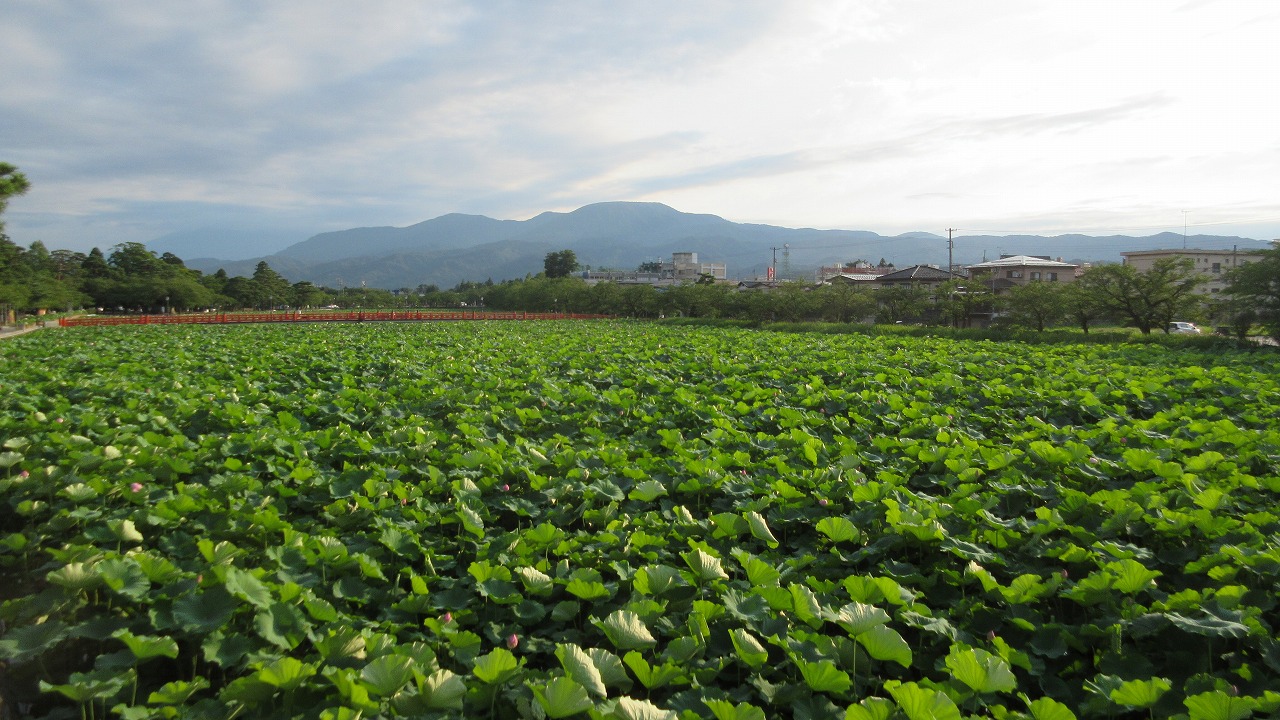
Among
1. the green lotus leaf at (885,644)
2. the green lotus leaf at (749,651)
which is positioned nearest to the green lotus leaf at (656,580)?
the green lotus leaf at (749,651)

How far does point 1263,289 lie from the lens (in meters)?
20.5

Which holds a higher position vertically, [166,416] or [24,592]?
[166,416]

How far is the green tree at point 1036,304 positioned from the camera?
27.2m

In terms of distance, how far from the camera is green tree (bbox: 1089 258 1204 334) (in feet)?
77.2

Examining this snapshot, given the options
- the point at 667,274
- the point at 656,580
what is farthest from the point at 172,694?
the point at 667,274

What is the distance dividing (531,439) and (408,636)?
3863 millimetres

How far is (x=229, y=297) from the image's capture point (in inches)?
2672

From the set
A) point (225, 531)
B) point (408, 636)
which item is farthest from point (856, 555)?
point (225, 531)

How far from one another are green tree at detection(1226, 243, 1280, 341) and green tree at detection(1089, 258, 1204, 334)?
177cm

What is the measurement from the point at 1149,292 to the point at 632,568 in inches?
1108

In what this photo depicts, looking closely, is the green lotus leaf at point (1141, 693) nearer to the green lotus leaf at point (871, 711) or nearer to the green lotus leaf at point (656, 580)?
the green lotus leaf at point (871, 711)

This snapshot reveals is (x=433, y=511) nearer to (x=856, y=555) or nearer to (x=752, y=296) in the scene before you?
(x=856, y=555)

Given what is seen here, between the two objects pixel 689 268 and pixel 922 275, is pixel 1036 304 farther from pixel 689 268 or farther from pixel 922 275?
pixel 689 268

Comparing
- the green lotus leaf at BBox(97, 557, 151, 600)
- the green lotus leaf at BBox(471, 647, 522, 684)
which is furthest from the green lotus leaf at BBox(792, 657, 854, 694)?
the green lotus leaf at BBox(97, 557, 151, 600)
